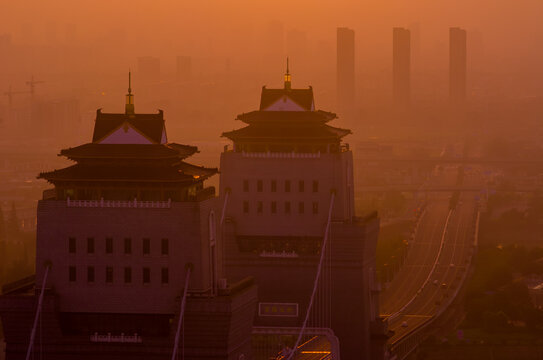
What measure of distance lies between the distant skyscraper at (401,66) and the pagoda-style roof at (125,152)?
10656cm

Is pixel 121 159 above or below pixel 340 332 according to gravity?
above

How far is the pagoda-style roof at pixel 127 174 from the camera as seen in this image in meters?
31.7

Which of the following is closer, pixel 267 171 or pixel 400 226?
pixel 267 171

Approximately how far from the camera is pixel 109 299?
31.9 metres

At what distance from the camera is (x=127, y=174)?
1253 inches

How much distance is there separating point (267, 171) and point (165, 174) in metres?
9.65

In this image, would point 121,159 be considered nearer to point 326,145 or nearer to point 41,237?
point 41,237

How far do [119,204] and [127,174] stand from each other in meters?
0.51

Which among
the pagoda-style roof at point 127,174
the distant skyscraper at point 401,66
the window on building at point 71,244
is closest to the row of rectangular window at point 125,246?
the window on building at point 71,244

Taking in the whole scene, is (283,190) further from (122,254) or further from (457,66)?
(457,66)

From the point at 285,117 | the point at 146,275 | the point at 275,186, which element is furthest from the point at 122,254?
the point at 285,117

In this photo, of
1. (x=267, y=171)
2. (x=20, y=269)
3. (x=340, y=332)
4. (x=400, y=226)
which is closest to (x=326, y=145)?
(x=267, y=171)

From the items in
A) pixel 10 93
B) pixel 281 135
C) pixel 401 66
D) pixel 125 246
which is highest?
pixel 401 66

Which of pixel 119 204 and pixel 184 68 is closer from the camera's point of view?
pixel 119 204
